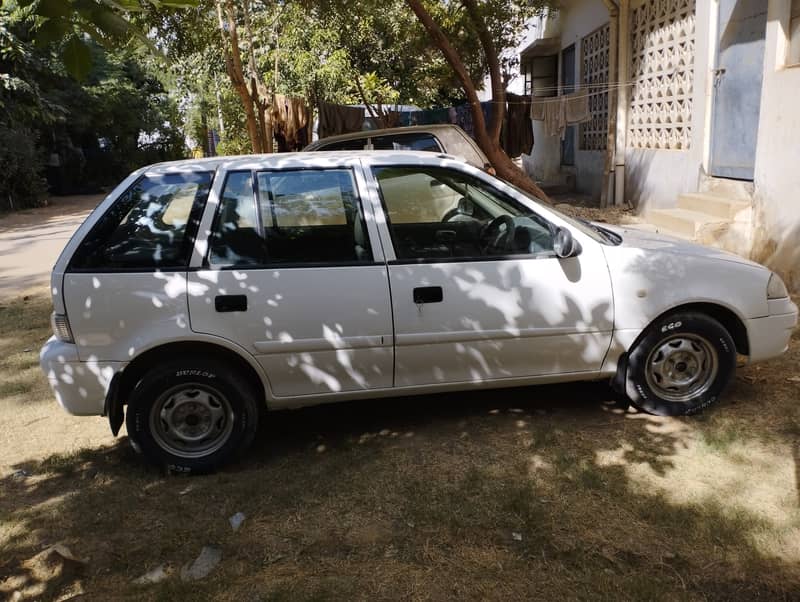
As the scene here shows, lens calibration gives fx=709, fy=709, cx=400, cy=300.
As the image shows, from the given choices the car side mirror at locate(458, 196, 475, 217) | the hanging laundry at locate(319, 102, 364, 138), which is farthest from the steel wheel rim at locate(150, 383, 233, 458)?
the hanging laundry at locate(319, 102, 364, 138)

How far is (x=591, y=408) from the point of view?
4574 millimetres

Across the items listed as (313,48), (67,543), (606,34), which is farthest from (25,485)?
(313,48)

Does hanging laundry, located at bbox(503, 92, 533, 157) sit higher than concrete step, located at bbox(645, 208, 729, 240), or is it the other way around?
hanging laundry, located at bbox(503, 92, 533, 157)

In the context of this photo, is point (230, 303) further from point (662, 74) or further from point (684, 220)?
point (662, 74)

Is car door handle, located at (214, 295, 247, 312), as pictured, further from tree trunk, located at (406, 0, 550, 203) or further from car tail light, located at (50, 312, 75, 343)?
tree trunk, located at (406, 0, 550, 203)

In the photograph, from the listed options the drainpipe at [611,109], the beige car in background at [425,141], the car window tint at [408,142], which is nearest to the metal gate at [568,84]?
the drainpipe at [611,109]

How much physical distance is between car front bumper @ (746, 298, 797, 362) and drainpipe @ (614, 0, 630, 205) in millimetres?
8085

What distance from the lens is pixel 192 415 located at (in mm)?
3881

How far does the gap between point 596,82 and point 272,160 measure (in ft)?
37.3

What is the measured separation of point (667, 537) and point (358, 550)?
1368 mm

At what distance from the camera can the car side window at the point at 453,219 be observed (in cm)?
405

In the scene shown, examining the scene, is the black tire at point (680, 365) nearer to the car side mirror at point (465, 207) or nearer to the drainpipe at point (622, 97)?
the car side mirror at point (465, 207)

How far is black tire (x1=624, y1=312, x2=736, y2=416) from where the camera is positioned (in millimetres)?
4152

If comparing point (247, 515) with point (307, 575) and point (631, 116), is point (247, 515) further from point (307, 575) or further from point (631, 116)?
point (631, 116)
